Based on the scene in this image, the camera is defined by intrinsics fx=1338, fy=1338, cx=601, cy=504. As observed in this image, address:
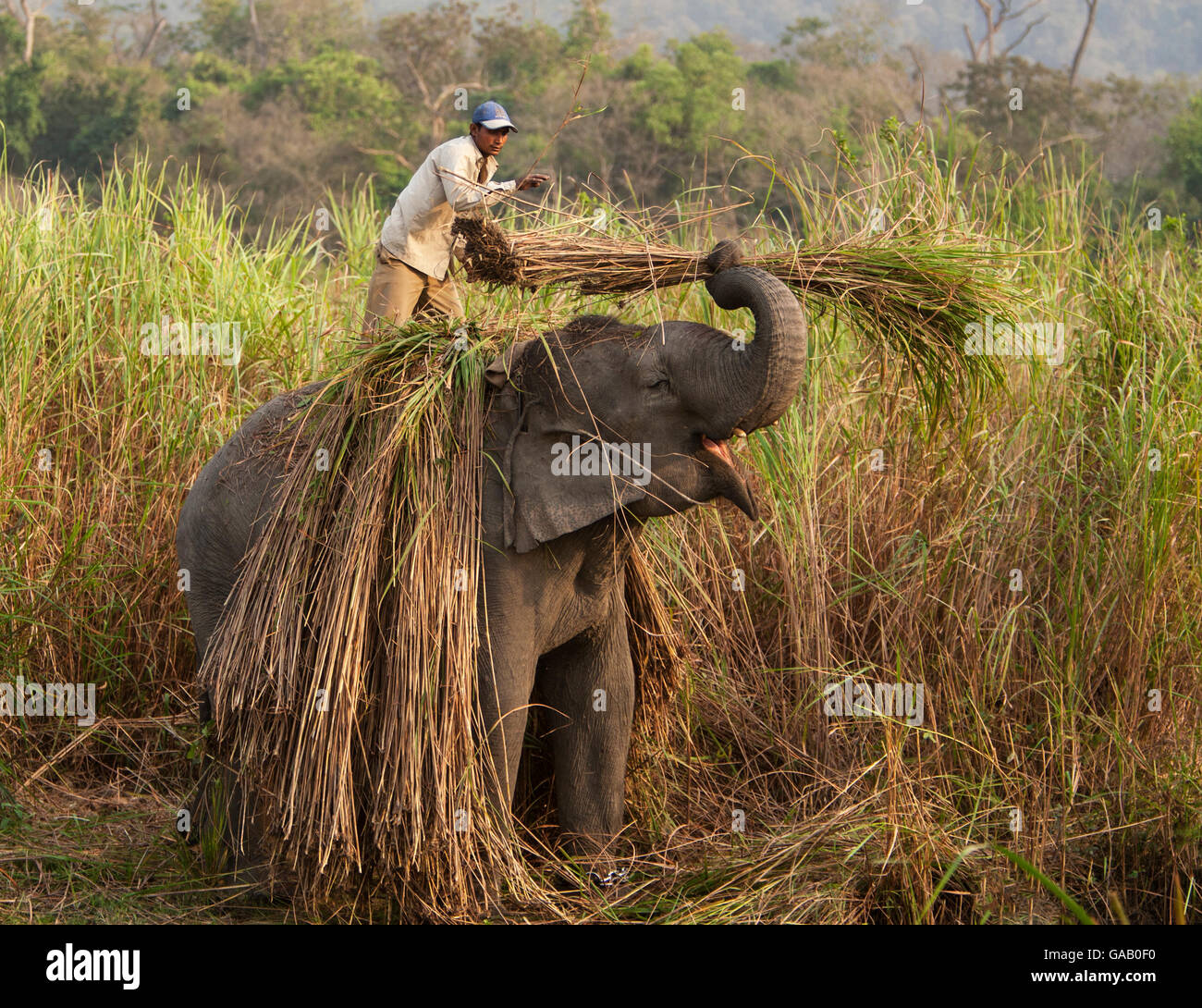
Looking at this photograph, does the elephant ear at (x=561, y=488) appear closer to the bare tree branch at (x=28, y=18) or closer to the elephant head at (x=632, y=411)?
the elephant head at (x=632, y=411)

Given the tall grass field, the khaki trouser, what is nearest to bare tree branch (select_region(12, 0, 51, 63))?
the tall grass field

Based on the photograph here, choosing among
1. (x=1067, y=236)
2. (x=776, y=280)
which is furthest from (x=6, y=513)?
(x=1067, y=236)

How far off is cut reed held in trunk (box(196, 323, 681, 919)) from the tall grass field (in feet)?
0.74

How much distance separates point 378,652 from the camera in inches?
137

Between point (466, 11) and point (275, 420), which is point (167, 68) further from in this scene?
point (275, 420)

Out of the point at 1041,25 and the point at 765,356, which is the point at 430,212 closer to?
the point at 765,356

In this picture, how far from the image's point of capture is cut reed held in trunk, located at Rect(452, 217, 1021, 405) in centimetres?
342

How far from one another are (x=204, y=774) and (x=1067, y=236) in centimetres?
411

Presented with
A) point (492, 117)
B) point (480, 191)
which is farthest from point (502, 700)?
point (492, 117)

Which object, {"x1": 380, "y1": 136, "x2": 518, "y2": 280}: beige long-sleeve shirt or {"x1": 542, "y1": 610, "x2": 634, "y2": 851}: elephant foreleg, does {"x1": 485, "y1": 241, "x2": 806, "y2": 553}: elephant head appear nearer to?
{"x1": 542, "y1": 610, "x2": 634, "y2": 851}: elephant foreleg

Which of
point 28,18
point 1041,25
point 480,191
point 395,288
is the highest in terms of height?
point 1041,25

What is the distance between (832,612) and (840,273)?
1.50 meters

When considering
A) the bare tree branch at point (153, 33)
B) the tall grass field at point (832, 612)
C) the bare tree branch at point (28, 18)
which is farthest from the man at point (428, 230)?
the bare tree branch at point (153, 33)
